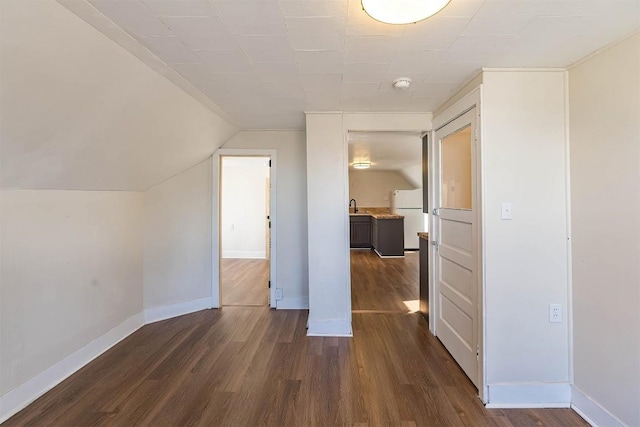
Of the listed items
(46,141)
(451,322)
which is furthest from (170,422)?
(451,322)

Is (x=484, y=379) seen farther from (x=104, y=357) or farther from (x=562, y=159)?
(x=104, y=357)

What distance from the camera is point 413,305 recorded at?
3754 millimetres

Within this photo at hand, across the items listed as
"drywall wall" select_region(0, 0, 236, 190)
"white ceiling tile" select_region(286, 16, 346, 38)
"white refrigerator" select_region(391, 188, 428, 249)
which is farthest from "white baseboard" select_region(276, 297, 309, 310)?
"white refrigerator" select_region(391, 188, 428, 249)

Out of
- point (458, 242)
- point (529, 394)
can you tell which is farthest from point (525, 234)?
point (529, 394)

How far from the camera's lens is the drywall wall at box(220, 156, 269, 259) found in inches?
271

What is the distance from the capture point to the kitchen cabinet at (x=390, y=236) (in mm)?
6977

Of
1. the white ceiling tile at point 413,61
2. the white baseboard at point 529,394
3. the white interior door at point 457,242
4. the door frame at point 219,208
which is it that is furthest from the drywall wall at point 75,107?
the white baseboard at point 529,394

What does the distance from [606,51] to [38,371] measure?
4092 mm

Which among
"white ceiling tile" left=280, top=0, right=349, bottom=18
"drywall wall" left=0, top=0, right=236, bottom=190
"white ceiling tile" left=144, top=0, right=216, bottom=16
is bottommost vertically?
"drywall wall" left=0, top=0, right=236, bottom=190

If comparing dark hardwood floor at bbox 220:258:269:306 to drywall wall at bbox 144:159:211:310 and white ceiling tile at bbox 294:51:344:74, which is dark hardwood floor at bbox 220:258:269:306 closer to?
Result: drywall wall at bbox 144:159:211:310

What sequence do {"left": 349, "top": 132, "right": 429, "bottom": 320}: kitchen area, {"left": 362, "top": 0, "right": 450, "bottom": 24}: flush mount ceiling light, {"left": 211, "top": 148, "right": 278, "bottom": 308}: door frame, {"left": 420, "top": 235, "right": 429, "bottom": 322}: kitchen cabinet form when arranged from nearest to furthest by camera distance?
1. {"left": 362, "top": 0, "right": 450, "bottom": 24}: flush mount ceiling light
2. {"left": 420, "top": 235, "right": 429, "bottom": 322}: kitchen cabinet
3. {"left": 211, "top": 148, "right": 278, "bottom": 308}: door frame
4. {"left": 349, "top": 132, "right": 429, "bottom": 320}: kitchen area

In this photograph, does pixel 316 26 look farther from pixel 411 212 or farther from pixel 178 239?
pixel 411 212

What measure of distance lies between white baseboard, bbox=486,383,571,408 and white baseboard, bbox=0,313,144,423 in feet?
9.88

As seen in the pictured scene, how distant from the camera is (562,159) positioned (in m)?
1.93
